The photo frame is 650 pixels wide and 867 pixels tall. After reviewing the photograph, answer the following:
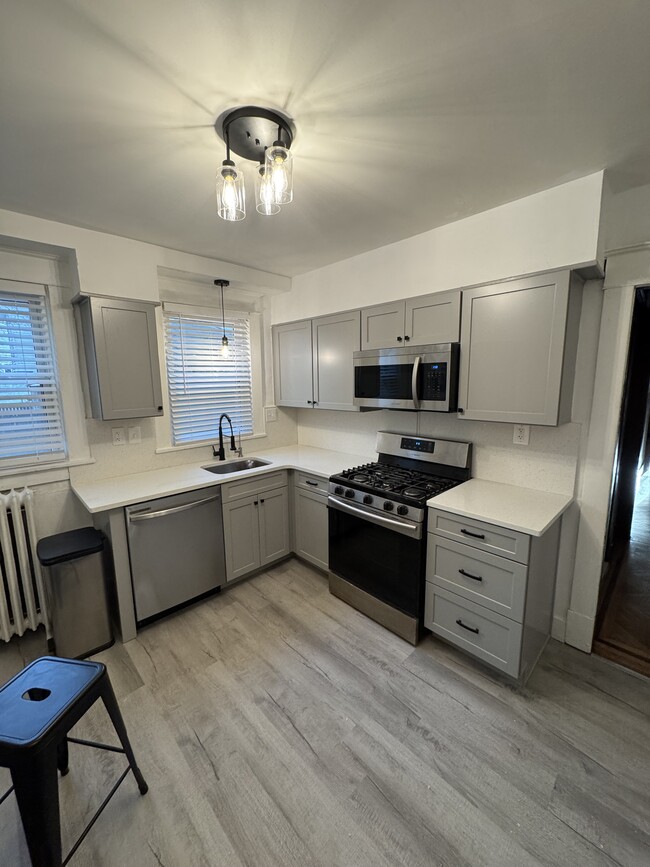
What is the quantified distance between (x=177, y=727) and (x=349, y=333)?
2616mm

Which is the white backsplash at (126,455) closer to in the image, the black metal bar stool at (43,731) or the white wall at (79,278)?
the white wall at (79,278)

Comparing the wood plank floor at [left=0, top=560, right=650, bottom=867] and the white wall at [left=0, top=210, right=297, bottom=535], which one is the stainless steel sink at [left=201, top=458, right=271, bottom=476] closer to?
the white wall at [left=0, top=210, right=297, bottom=535]

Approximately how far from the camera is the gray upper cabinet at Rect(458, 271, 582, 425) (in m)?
1.78

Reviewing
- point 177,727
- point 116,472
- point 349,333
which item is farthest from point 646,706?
point 116,472

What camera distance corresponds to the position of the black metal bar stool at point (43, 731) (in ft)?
3.35

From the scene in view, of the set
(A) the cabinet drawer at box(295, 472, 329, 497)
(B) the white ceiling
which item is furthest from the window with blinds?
(A) the cabinet drawer at box(295, 472, 329, 497)

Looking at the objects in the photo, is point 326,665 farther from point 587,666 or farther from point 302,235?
point 302,235

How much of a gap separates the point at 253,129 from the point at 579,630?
10.0 feet

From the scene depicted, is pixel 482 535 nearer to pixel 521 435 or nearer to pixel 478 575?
pixel 478 575

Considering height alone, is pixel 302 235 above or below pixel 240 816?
above

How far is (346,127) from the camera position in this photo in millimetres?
1348

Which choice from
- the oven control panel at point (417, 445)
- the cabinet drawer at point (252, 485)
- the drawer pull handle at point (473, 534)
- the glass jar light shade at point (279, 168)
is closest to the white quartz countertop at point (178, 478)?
the cabinet drawer at point (252, 485)

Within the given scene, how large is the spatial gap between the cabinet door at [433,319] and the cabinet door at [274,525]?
163 centimetres

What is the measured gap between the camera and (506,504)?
1.98 meters
